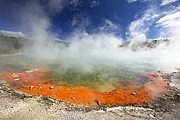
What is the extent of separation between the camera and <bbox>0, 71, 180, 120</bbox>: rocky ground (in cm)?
1342

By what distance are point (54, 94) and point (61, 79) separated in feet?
17.2

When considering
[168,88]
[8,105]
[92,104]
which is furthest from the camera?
[168,88]

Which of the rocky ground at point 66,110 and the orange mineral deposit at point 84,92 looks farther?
the orange mineral deposit at point 84,92

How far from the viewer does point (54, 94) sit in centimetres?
1838

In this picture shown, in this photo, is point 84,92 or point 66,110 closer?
point 66,110

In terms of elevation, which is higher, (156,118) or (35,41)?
(35,41)

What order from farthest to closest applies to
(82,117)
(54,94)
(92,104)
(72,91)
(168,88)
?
(168,88) < (72,91) < (54,94) < (92,104) < (82,117)

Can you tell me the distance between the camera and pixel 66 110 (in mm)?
14500

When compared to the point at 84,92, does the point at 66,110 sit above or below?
below

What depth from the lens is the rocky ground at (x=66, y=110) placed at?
13.4m

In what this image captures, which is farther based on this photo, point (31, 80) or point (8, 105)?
point (31, 80)

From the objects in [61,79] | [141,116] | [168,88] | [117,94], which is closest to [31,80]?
[61,79]

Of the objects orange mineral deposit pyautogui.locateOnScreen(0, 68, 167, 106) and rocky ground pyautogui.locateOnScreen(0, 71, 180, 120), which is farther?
orange mineral deposit pyautogui.locateOnScreen(0, 68, 167, 106)

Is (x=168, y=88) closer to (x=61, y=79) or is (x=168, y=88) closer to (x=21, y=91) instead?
(x=61, y=79)
